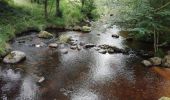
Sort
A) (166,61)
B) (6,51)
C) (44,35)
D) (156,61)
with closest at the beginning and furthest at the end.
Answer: (6,51)
(156,61)
(166,61)
(44,35)

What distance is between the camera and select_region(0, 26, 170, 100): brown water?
21359mm

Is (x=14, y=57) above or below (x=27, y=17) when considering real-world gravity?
below

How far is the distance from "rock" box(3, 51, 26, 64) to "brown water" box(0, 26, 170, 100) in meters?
0.60

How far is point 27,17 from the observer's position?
3600 cm

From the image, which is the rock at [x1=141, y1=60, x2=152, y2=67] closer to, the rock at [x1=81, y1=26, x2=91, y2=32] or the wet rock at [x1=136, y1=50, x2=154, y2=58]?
the wet rock at [x1=136, y1=50, x2=154, y2=58]

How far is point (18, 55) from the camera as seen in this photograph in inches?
1045

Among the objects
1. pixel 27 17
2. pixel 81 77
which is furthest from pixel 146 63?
pixel 27 17

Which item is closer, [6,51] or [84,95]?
[84,95]

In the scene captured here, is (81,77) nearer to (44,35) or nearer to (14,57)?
(14,57)

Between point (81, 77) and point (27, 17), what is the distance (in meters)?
14.9

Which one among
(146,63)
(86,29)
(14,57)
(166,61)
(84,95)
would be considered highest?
(86,29)

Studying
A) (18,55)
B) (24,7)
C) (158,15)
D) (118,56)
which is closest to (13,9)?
(24,7)

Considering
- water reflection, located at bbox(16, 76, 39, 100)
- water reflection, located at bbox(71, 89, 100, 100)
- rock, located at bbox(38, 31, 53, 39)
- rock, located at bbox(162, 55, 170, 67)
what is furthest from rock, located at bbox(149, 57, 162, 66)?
rock, located at bbox(38, 31, 53, 39)

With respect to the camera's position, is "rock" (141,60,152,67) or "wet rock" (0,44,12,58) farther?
"rock" (141,60,152,67)
